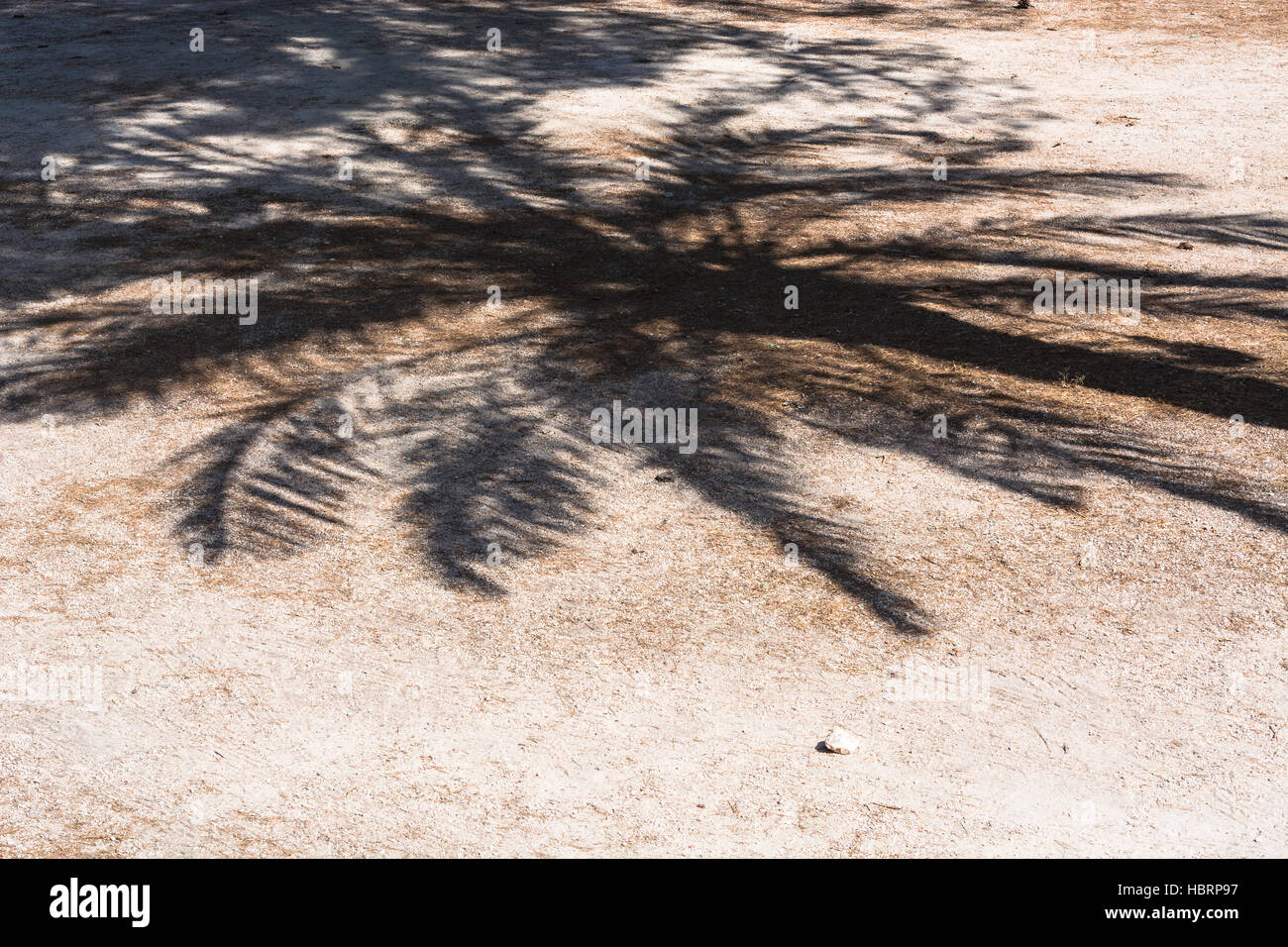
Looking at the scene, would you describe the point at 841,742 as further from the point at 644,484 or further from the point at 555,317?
the point at 555,317

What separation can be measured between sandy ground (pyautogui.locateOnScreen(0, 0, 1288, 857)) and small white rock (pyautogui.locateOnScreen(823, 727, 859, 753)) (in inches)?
3.2

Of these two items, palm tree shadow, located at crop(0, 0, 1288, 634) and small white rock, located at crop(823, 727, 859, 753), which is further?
palm tree shadow, located at crop(0, 0, 1288, 634)

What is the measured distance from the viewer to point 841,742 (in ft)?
15.5

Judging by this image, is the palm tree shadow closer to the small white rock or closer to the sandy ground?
the sandy ground

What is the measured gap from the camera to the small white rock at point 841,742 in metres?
4.71

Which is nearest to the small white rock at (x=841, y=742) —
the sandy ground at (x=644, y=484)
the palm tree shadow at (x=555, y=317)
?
the sandy ground at (x=644, y=484)

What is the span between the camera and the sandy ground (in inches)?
181

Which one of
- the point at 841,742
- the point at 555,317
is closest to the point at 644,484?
the point at 841,742

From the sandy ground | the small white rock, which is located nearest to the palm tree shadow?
the sandy ground

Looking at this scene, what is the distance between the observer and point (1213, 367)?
796 cm

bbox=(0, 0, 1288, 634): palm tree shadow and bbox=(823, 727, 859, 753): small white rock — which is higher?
bbox=(0, 0, 1288, 634): palm tree shadow

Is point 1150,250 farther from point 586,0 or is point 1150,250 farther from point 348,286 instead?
point 586,0

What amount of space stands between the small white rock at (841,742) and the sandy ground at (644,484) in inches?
3.2

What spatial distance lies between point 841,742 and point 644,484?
2403 mm
